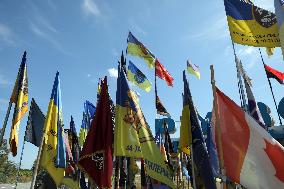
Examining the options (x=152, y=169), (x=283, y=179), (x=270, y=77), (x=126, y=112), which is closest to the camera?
(x=283, y=179)

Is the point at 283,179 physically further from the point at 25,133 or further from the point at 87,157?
the point at 25,133

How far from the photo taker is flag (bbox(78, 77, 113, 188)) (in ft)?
30.1

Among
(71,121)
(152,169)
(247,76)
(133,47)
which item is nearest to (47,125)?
(152,169)

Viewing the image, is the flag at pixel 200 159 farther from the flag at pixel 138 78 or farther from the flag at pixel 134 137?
the flag at pixel 138 78

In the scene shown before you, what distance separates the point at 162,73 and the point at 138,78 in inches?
56.8

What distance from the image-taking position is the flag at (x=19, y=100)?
1048cm

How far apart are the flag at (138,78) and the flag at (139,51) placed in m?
1.54

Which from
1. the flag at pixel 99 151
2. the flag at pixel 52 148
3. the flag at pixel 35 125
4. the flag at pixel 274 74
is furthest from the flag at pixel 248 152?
the flag at pixel 274 74

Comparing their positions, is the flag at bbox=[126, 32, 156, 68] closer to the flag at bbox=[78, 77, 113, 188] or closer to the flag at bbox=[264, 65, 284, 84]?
the flag at bbox=[264, 65, 284, 84]

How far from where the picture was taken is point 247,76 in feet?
51.8

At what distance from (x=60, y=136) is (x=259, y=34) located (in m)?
7.35

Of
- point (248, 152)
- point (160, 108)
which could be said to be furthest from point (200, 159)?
point (160, 108)

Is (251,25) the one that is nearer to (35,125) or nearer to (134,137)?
(134,137)

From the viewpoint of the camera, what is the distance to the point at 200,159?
30.5ft
